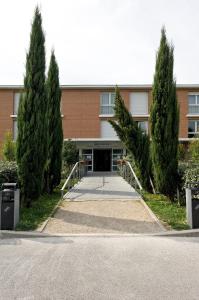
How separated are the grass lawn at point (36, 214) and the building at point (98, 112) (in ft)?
66.6

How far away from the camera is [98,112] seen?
32.9m

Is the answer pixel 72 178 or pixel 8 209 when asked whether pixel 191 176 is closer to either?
pixel 8 209

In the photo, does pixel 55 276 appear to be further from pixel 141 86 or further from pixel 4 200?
pixel 141 86

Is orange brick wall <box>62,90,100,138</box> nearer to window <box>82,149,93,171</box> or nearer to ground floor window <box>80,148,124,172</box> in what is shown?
window <box>82,149,93,171</box>

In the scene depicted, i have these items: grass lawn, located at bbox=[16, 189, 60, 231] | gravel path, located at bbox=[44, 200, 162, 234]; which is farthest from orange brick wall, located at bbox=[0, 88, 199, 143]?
gravel path, located at bbox=[44, 200, 162, 234]

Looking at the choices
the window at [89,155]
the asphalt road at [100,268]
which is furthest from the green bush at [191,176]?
the window at [89,155]

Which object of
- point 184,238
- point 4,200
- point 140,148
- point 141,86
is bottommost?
point 184,238

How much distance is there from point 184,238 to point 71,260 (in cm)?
273

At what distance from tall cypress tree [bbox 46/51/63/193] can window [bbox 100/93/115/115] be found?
18098mm

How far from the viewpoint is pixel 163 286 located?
14.0 feet

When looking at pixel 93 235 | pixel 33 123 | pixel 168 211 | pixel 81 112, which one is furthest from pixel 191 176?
pixel 81 112

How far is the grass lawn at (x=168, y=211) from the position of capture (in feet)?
26.6

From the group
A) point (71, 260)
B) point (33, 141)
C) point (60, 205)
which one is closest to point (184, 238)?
point (71, 260)

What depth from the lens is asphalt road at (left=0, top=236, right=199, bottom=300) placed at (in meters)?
4.05
